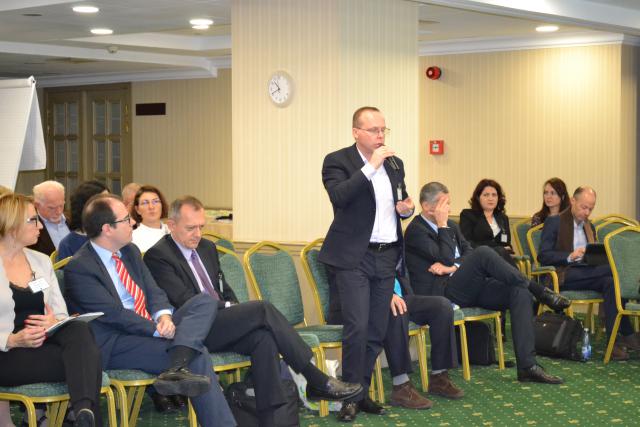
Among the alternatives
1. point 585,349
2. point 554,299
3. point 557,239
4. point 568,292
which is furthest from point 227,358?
point 557,239

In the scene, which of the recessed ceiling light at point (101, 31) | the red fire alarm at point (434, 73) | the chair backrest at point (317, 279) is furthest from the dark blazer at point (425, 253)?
the red fire alarm at point (434, 73)

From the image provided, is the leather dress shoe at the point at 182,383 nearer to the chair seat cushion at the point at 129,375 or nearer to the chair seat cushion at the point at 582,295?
the chair seat cushion at the point at 129,375

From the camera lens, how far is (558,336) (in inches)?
289

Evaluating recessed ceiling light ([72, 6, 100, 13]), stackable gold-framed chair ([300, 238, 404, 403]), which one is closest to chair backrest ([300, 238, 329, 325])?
stackable gold-framed chair ([300, 238, 404, 403])

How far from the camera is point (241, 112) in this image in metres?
7.70

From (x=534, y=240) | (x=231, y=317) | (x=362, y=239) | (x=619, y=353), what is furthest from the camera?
(x=534, y=240)

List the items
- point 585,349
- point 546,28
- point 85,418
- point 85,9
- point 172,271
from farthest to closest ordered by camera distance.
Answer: point 546,28, point 85,9, point 585,349, point 172,271, point 85,418

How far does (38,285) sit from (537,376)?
11.1 ft

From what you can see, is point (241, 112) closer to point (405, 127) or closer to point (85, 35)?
point (405, 127)

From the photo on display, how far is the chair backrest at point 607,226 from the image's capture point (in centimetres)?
833

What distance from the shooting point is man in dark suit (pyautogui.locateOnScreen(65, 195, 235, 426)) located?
479 centimetres

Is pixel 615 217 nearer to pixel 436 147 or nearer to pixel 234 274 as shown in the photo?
pixel 436 147

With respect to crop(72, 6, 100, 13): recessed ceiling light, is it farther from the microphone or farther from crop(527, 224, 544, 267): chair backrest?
crop(527, 224, 544, 267): chair backrest

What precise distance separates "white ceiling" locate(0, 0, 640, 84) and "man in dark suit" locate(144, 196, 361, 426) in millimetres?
2985
